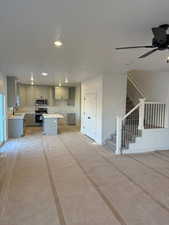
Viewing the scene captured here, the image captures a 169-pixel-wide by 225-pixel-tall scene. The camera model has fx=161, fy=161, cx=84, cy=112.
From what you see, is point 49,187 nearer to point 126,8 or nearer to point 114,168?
point 114,168

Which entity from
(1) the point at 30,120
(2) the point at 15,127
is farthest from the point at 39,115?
(2) the point at 15,127

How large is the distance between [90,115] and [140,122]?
254cm

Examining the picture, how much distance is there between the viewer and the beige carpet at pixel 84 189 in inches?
85.4

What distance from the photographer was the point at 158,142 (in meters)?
5.31

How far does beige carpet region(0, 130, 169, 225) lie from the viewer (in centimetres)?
217

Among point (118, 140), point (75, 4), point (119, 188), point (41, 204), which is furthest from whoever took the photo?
point (118, 140)

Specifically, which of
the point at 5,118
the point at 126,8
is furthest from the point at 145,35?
the point at 5,118

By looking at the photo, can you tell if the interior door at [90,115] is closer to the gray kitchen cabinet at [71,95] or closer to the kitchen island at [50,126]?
the kitchen island at [50,126]

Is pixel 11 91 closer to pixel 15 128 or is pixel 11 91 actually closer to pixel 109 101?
pixel 15 128

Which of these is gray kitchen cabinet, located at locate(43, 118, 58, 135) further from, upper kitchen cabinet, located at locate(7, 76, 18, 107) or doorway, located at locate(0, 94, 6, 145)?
doorway, located at locate(0, 94, 6, 145)

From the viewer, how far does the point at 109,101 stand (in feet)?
19.3

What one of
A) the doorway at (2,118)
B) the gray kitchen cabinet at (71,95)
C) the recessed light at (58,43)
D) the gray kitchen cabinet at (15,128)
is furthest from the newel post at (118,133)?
the gray kitchen cabinet at (71,95)

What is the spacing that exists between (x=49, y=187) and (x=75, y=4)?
2.85m

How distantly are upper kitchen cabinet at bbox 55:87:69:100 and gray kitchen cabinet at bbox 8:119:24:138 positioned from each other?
149 inches
